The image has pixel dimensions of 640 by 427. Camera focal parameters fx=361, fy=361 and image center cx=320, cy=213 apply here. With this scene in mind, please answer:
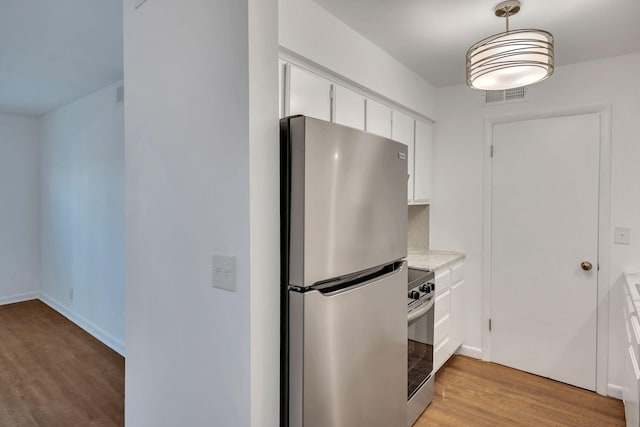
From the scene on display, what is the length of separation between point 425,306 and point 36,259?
5.19 metres

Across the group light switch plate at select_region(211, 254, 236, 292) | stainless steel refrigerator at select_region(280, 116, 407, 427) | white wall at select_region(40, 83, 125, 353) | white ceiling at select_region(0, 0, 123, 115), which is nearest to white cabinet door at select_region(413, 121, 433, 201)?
stainless steel refrigerator at select_region(280, 116, 407, 427)

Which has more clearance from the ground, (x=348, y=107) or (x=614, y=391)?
(x=348, y=107)

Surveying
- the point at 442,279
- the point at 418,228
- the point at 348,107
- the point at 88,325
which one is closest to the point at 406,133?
the point at 348,107

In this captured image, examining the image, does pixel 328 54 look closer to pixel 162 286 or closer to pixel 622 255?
pixel 162 286

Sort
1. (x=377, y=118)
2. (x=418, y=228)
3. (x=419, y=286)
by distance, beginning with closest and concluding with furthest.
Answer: (x=419, y=286) → (x=377, y=118) → (x=418, y=228)

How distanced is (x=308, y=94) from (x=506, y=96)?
1.97 m

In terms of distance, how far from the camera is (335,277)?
141 centimetres

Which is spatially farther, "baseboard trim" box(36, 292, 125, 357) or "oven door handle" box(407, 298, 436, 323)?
"baseboard trim" box(36, 292, 125, 357)

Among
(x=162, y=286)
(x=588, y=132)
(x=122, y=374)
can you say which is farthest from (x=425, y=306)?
(x=122, y=374)

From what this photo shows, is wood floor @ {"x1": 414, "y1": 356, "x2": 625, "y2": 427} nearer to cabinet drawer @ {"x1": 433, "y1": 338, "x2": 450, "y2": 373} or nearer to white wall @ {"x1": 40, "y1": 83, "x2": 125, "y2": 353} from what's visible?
cabinet drawer @ {"x1": 433, "y1": 338, "x2": 450, "y2": 373}

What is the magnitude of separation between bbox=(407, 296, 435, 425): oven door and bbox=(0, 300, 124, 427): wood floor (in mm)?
1851

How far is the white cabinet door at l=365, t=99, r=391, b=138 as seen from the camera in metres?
2.38

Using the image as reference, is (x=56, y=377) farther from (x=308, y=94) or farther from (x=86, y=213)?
(x=308, y=94)

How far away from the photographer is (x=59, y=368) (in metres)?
3.02
